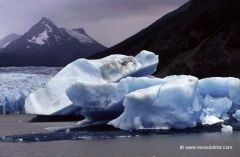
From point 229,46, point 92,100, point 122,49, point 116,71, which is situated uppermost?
point 122,49

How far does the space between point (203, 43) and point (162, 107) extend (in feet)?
125

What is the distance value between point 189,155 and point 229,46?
38412mm

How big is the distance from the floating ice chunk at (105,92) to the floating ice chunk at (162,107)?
100 cm

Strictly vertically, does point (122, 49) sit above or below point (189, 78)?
above

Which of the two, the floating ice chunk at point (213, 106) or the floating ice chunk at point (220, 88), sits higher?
the floating ice chunk at point (220, 88)

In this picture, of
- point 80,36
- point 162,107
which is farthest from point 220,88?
point 80,36

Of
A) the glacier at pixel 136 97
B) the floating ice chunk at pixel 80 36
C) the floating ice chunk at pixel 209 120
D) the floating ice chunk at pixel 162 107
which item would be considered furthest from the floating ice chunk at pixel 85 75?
the floating ice chunk at pixel 80 36

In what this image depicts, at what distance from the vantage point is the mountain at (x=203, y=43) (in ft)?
155

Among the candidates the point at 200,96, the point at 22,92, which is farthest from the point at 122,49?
the point at 200,96

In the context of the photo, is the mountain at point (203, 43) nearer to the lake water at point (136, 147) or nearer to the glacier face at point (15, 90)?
the glacier face at point (15, 90)

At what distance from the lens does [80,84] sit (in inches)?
663

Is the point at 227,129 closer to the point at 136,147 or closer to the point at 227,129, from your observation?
the point at 227,129

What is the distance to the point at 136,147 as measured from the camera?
1244 cm

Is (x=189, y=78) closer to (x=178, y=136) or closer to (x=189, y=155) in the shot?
(x=178, y=136)
